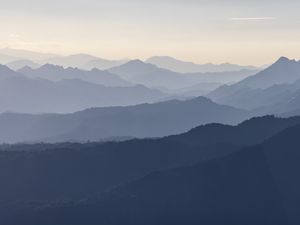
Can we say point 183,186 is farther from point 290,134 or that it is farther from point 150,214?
point 290,134

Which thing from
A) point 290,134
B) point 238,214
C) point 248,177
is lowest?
point 238,214

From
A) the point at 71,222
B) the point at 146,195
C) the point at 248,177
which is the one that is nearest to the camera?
the point at 71,222

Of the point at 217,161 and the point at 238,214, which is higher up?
the point at 217,161

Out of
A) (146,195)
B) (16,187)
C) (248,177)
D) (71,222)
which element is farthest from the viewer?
(16,187)

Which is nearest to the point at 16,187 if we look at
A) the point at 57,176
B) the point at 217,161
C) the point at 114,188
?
the point at 57,176

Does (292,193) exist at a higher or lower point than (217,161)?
lower

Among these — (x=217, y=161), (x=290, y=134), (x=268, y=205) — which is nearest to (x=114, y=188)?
(x=217, y=161)

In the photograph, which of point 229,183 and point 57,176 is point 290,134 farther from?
point 57,176

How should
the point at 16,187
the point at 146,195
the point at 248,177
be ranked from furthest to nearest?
the point at 16,187
the point at 248,177
the point at 146,195

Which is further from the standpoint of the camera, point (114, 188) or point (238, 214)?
point (114, 188)
